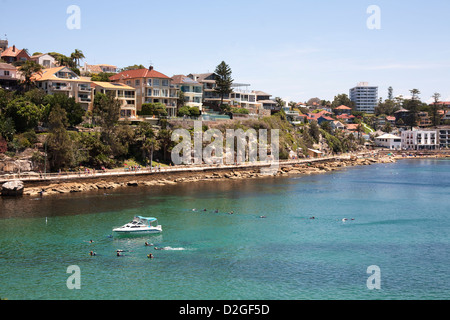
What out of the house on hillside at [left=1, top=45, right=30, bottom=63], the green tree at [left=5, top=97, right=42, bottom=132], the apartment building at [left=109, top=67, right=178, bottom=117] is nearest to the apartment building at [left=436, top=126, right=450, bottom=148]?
A: the apartment building at [left=109, top=67, right=178, bottom=117]

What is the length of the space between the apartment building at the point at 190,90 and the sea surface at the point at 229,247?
1908 inches

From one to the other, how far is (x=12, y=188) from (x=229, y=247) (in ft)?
131

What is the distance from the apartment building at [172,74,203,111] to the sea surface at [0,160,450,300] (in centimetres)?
4846

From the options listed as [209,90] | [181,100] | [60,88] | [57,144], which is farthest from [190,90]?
[57,144]

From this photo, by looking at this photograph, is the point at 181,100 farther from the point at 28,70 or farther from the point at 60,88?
the point at 28,70

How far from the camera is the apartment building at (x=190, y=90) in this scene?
11800cm

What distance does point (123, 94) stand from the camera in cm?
10375

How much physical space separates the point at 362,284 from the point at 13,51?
11948 centimetres

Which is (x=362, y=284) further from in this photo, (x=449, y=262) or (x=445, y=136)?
(x=445, y=136)

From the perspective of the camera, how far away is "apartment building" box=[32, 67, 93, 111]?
313ft

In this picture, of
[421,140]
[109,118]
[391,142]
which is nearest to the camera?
[109,118]

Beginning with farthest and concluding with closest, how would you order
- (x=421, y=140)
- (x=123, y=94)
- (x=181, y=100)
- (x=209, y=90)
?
(x=421, y=140) → (x=209, y=90) → (x=181, y=100) → (x=123, y=94)

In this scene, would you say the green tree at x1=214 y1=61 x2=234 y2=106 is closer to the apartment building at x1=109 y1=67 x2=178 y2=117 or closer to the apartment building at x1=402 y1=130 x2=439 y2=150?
the apartment building at x1=109 y1=67 x2=178 y2=117

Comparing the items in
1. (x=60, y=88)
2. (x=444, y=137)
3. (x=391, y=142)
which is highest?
(x=60, y=88)
